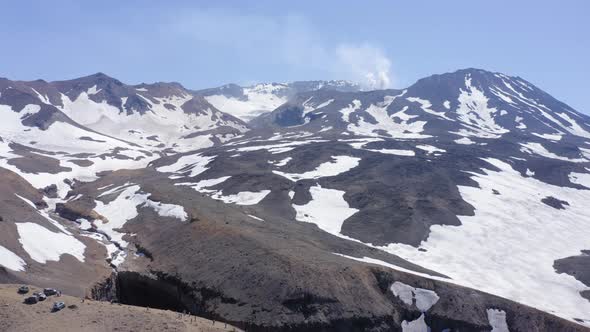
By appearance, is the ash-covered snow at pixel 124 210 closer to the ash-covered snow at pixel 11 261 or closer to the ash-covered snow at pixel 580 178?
the ash-covered snow at pixel 11 261

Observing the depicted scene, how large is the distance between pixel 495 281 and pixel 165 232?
47.4 metres

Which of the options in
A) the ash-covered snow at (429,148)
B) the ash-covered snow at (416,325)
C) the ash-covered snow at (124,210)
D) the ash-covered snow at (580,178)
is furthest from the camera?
the ash-covered snow at (429,148)

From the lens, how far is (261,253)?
203 ft

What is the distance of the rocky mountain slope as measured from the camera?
56250 mm

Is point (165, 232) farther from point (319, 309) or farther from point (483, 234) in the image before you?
point (483, 234)

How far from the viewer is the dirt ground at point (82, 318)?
39.3 meters

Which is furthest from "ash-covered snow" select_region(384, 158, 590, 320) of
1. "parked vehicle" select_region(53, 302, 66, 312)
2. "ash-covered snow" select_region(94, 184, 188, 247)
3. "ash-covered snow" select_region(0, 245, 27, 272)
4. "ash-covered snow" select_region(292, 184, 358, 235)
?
"ash-covered snow" select_region(0, 245, 27, 272)

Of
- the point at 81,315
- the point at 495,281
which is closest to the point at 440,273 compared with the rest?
the point at 495,281

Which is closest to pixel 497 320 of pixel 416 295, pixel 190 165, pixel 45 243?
pixel 416 295

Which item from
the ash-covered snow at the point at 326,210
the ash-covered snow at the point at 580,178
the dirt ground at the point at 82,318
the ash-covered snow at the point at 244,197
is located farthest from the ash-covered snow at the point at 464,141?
the dirt ground at the point at 82,318

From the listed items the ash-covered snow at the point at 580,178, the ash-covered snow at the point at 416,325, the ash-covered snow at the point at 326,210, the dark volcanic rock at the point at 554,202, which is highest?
the ash-covered snow at the point at 580,178

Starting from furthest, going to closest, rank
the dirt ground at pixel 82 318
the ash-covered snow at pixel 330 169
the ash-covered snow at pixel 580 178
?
the ash-covered snow at pixel 580 178
the ash-covered snow at pixel 330 169
the dirt ground at pixel 82 318

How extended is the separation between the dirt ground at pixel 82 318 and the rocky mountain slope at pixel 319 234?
28.9 ft

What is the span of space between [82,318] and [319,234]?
1798 inches
